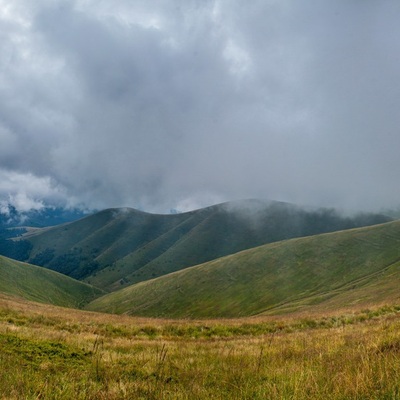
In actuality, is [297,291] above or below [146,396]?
below

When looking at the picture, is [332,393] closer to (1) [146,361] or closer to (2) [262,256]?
(1) [146,361]

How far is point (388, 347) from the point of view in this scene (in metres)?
7.73

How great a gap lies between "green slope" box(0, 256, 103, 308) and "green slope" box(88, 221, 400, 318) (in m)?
36.8

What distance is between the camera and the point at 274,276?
108m

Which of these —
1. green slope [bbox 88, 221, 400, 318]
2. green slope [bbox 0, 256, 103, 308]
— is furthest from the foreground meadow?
green slope [bbox 0, 256, 103, 308]

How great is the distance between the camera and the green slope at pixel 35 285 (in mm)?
122938

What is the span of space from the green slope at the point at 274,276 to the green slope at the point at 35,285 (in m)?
36.8

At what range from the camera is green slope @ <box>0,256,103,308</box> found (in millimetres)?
122938

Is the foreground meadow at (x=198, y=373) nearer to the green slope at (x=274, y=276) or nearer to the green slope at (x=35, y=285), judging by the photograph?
the green slope at (x=274, y=276)

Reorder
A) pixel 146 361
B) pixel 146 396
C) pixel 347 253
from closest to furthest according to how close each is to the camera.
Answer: pixel 146 396 < pixel 146 361 < pixel 347 253

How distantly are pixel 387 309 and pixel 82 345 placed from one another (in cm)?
2455

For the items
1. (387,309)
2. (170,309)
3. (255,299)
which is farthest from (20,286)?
(387,309)

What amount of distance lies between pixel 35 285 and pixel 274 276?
116 m

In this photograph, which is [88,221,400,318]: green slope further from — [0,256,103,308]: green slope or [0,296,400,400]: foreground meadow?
[0,296,400,400]: foreground meadow
